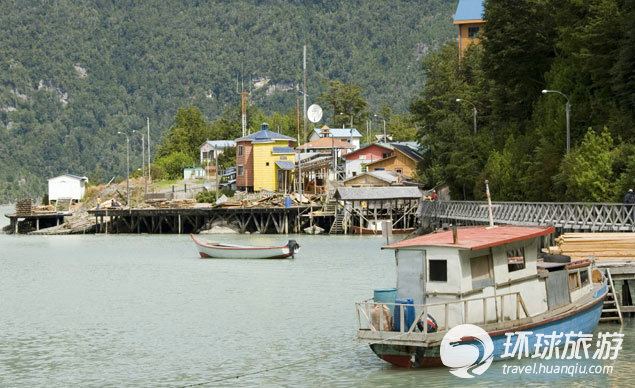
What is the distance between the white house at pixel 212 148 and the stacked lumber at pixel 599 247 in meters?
132

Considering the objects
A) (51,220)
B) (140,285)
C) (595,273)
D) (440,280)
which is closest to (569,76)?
(140,285)

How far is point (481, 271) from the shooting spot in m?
27.9

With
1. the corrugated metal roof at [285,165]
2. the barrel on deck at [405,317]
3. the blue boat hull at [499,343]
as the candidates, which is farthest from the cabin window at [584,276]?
the corrugated metal roof at [285,165]

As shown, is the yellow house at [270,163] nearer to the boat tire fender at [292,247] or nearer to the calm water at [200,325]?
the calm water at [200,325]

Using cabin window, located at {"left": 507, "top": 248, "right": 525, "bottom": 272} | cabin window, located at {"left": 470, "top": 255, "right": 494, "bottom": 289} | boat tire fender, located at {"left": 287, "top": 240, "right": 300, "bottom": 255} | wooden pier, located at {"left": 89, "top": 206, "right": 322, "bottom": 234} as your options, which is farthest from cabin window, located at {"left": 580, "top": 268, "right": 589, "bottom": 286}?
wooden pier, located at {"left": 89, "top": 206, "right": 322, "bottom": 234}

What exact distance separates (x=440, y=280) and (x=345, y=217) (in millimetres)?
73236

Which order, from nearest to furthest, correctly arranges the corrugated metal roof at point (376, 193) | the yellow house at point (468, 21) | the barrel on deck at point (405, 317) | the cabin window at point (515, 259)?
the barrel on deck at point (405, 317) < the cabin window at point (515, 259) < the corrugated metal roof at point (376, 193) < the yellow house at point (468, 21)

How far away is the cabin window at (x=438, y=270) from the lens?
27.3 meters

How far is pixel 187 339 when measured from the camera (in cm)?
3575

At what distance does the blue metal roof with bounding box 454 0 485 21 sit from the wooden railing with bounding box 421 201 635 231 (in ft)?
223

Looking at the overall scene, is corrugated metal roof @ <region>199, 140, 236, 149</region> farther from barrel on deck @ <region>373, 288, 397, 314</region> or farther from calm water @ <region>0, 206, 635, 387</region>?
barrel on deck @ <region>373, 288, 397, 314</region>

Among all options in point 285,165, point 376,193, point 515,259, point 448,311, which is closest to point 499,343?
point 448,311

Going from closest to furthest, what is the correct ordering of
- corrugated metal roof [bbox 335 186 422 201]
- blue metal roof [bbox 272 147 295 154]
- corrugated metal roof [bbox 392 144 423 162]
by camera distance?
corrugated metal roof [bbox 335 186 422 201], blue metal roof [bbox 272 147 295 154], corrugated metal roof [bbox 392 144 423 162]

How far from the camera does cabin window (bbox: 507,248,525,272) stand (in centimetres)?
2886
